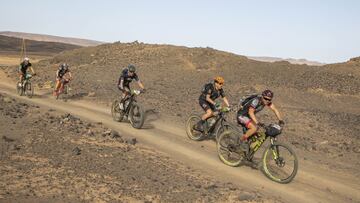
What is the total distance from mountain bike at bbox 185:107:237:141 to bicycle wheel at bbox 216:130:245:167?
2.82ft

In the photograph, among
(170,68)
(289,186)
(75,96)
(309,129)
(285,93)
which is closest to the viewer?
(289,186)

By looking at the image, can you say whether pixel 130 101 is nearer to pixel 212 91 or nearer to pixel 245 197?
pixel 212 91

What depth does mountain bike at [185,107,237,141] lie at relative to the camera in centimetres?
1376

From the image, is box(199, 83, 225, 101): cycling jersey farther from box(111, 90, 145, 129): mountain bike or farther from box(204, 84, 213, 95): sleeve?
box(111, 90, 145, 129): mountain bike

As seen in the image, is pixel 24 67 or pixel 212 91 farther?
pixel 24 67

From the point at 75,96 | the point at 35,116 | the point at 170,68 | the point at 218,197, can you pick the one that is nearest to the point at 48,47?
the point at 170,68

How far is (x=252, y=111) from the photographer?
1151 cm

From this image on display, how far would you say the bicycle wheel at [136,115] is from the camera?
1647cm

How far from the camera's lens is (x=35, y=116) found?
54.5ft

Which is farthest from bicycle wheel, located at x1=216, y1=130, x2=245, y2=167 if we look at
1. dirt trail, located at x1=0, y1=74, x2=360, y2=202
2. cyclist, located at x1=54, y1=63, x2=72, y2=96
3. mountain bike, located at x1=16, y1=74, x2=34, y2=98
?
mountain bike, located at x1=16, y1=74, x2=34, y2=98

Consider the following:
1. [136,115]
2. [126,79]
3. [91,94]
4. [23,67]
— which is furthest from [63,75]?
[136,115]

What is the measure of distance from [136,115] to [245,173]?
6192mm

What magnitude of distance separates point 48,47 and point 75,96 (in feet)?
376

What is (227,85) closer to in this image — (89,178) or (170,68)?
(170,68)
